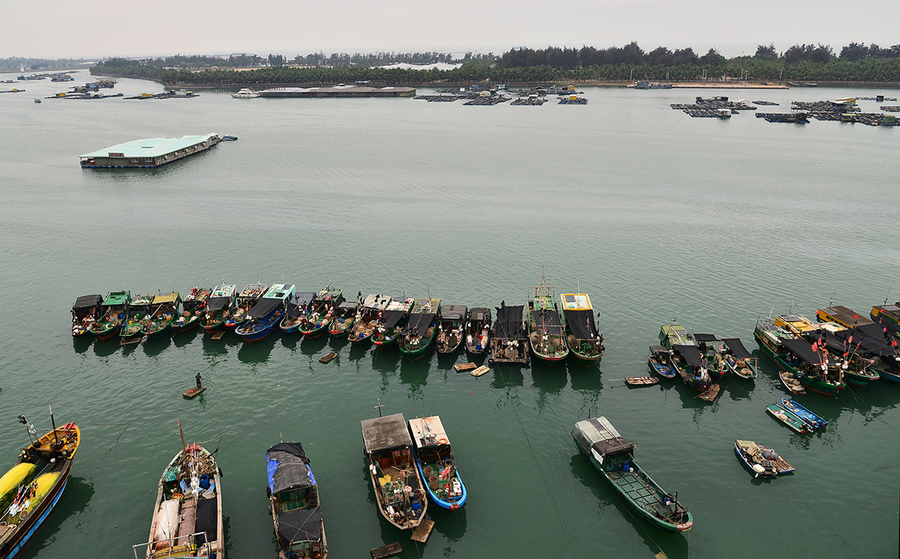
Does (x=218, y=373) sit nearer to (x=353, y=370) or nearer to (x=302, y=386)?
(x=302, y=386)

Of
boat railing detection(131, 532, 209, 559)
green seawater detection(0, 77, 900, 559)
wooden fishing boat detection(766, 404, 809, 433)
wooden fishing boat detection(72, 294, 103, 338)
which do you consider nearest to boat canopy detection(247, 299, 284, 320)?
green seawater detection(0, 77, 900, 559)

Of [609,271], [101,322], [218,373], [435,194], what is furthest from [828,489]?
[435,194]

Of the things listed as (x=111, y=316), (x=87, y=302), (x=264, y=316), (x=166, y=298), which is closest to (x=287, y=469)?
(x=264, y=316)

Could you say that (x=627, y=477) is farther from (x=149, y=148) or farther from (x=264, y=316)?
(x=149, y=148)

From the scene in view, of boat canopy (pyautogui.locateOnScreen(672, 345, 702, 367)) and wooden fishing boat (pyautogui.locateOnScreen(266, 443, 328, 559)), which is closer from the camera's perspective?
wooden fishing boat (pyautogui.locateOnScreen(266, 443, 328, 559))

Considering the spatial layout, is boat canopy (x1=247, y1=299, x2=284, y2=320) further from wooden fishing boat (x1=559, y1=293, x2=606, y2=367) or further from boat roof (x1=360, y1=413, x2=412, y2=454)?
wooden fishing boat (x1=559, y1=293, x2=606, y2=367)

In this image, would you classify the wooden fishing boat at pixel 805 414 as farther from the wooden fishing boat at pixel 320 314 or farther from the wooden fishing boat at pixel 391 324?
the wooden fishing boat at pixel 320 314

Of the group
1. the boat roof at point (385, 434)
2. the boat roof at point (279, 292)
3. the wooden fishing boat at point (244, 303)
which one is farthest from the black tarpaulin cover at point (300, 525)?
the boat roof at point (279, 292)
